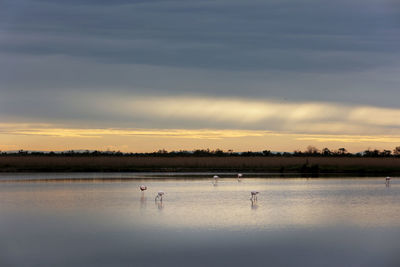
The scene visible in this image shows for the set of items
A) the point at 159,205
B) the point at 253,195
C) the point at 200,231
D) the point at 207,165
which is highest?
the point at 207,165

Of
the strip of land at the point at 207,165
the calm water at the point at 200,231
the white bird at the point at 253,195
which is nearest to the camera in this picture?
the calm water at the point at 200,231

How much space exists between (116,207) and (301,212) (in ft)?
20.8

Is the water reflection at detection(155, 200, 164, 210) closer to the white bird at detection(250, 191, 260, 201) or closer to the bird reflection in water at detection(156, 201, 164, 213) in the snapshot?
the bird reflection in water at detection(156, 201, 164, 213)

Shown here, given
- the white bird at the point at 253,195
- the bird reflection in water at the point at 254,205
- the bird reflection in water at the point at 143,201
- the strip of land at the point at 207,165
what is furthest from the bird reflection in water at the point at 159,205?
the strip of land at the point at 207,165

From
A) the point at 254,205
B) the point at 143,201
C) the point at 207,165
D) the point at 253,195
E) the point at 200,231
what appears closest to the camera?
the point at 200,231

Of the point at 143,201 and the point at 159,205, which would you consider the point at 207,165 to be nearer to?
the point at 143,201

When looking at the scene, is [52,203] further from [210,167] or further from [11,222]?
[210,167]

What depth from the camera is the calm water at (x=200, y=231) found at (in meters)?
11.1

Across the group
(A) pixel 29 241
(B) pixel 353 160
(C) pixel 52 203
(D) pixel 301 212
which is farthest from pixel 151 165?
(A) pixel 29 241

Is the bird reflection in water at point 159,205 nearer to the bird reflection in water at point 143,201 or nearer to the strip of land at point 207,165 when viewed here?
the bird reflection in water at point 143,201

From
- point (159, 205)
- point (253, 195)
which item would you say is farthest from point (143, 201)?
point (253, 195)

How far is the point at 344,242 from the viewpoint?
41.9ft

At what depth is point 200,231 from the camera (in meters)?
13.9

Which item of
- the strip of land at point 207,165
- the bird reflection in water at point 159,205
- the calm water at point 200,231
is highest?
the strip of land at point 207,165
